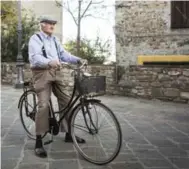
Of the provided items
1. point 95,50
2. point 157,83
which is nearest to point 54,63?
point 157,83

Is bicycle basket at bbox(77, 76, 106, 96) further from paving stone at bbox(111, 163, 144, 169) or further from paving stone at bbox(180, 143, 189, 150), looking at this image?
paving stone at bbox(180, 143, 189, 150)

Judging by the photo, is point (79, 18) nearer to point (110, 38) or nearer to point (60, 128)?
point (110, 38)

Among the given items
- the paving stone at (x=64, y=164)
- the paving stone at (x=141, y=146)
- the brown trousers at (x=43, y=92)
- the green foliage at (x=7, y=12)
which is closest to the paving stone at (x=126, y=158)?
the paving stone at (x=141, y=146)

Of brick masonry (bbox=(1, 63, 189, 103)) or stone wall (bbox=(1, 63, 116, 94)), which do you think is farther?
stone wall (bbox=(1, 63, 116, 94))

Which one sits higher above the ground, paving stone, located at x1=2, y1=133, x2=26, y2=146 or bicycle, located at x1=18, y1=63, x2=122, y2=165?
bicycle, located at x1=18, y1=63, x2=122, y2=165

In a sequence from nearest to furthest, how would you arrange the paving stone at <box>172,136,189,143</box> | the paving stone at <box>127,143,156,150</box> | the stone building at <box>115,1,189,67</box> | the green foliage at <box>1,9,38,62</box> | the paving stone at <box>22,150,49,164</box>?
the paving stone at <box>22,150,49,164</box> → the paving stone at <box>127,143,156,150</box> → the paving stone at <box>172,136,189,143</box> → the stone building at <box>115,1,189,67</box> → the green foliage at <box>1,9,38,62</box>

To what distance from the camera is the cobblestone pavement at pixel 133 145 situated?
4.73 m

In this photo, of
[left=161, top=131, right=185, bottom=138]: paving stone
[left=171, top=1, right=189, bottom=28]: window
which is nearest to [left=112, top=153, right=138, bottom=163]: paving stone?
[left=161, top=131, right=185, bottom=138]: paving stone

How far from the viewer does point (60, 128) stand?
213 inches

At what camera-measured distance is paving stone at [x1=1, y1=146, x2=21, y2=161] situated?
500 cm

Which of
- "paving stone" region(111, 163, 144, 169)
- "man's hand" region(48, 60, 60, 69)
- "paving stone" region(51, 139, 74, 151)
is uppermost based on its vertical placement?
"man's hand" region(48, 60, 60, 69)

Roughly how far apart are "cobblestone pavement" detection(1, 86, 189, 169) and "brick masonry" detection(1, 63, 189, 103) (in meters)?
1.29

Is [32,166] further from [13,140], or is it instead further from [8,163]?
A: [13,140]

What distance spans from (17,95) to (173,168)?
757 cm
